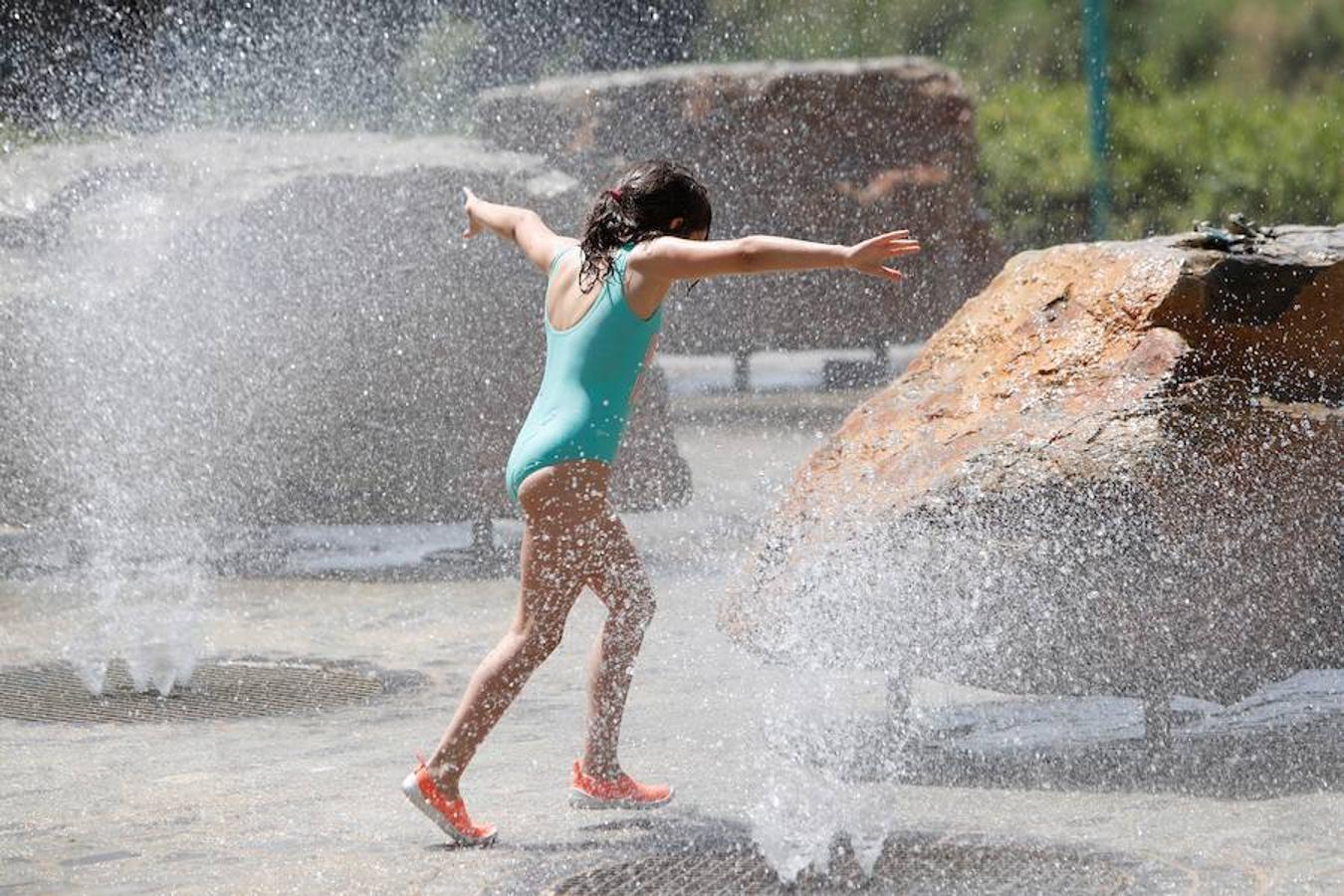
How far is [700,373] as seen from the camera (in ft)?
54.0

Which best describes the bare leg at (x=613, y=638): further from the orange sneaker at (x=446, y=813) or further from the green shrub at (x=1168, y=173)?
the green shrub at (x=1168, y=173)

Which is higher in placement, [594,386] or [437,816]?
[594,386]

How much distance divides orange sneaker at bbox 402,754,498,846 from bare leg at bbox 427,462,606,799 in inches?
1.2

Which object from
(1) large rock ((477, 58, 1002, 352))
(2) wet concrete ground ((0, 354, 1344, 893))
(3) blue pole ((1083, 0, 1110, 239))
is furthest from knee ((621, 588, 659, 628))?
(3) blue pole ((1083, 0, 1110, 239))

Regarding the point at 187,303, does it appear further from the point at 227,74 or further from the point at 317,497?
the point at 227,74

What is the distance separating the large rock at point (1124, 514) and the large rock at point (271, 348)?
13.0ft

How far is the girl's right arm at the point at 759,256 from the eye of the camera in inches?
158

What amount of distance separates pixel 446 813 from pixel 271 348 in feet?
16.2

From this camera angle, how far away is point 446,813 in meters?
4.30

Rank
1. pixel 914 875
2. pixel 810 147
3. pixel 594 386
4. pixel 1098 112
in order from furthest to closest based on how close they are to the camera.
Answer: pixel 1098 112, pixel 810 147, pixel 594 386, pixel 914 875

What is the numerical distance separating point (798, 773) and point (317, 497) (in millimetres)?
4318

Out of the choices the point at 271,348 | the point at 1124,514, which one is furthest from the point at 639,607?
the point at 271,348

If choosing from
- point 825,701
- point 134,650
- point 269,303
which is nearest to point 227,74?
point 269,303

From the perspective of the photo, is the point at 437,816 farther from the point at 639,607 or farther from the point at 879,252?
the point at 879,252
